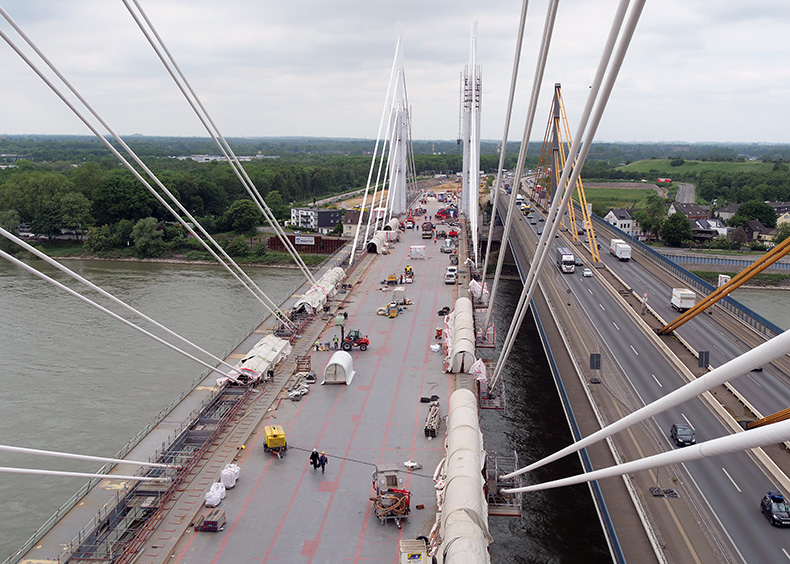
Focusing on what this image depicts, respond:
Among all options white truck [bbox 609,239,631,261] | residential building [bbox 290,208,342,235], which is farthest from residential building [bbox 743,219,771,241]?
residential building [bbox 290,208,342,235]

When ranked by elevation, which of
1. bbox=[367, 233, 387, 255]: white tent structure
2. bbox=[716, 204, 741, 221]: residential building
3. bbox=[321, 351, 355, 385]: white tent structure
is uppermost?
bbox=[321, 351, 355, 385]: white tent structure

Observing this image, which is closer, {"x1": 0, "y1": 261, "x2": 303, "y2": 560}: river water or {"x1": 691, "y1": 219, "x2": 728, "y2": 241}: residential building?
{"x1": 0, "y1": 261, "x2": 303, "y2": 560}: river water

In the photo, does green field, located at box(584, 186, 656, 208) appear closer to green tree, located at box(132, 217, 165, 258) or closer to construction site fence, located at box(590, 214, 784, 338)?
construction site fence, located at box(590, 214, 784, 338)

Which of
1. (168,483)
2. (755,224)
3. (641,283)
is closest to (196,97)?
(168,483)

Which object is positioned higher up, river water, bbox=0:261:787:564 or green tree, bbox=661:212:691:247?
river water, bbox=0:261:787:564

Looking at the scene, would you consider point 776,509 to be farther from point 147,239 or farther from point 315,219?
point 315,219

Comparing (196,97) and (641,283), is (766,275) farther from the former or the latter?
(196,97)
